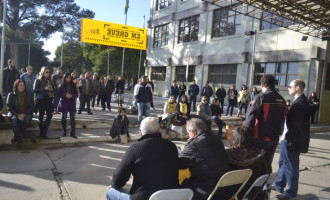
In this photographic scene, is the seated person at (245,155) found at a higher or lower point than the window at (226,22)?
lower

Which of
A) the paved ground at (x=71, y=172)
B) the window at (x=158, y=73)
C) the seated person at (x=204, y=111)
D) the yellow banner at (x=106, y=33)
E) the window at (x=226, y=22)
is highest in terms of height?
the window at (x=226, y=22)

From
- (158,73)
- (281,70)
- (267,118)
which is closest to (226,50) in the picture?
(281,70)

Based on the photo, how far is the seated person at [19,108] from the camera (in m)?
6.44

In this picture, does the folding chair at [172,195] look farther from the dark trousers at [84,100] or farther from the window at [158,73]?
the window at [158,73]

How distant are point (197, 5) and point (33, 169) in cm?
1915

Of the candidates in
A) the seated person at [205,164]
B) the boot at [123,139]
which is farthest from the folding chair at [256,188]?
the boot at [123,139]

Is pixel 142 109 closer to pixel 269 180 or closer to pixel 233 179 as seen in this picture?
pixel 269 180

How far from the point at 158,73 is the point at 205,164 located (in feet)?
80.2

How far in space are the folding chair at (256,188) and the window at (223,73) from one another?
15478mm

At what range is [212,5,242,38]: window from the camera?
60.7 ft

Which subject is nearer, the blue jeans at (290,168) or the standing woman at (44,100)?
the blue jeans at (290,168)

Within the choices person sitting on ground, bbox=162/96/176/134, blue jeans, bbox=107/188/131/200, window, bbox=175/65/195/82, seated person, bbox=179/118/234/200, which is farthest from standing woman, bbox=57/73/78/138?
window, bbox=175/65/195/82

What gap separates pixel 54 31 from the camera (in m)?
45.2

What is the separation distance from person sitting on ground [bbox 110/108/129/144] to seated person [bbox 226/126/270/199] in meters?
4.82
